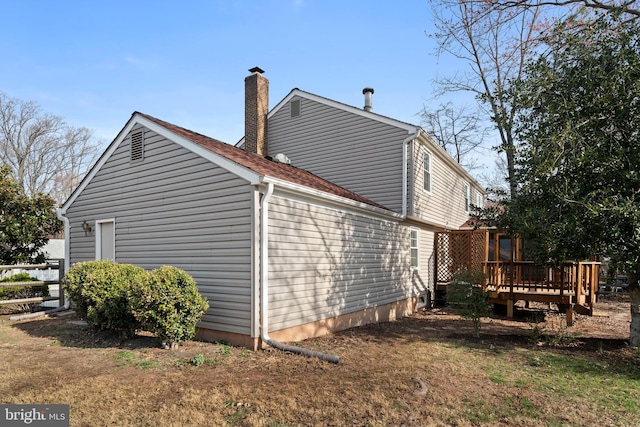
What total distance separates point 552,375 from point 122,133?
1011 cm

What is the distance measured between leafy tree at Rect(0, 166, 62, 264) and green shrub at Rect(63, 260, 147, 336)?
5814 mm

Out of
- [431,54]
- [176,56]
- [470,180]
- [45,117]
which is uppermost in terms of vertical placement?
[45,117]

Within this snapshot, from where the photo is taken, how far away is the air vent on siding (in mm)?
14023

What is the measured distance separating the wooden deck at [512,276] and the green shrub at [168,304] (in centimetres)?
613

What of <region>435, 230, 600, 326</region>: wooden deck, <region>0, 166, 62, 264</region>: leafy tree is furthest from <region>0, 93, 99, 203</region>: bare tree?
<region>435, 230, 600, 326</region>: wooden deck

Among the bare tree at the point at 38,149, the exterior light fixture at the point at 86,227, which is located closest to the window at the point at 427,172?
the exterior light fixture at the point at 86,227

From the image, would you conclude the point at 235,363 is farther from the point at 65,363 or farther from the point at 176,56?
the point at 176,56

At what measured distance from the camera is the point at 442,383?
5.34 meters

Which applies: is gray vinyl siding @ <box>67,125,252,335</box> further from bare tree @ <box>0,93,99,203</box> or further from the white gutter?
bare tree @ <box>0,93,99,203</box>

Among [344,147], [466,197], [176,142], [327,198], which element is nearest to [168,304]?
[176,142]

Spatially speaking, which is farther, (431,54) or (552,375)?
(431,54)

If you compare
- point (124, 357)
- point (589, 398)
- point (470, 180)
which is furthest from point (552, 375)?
point (470, 180)

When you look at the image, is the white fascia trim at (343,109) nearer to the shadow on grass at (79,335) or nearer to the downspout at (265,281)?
the downspout at (265,281)

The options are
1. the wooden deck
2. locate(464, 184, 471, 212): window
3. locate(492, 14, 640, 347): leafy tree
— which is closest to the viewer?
locate(492, 14, 640, 347): leafy tree
